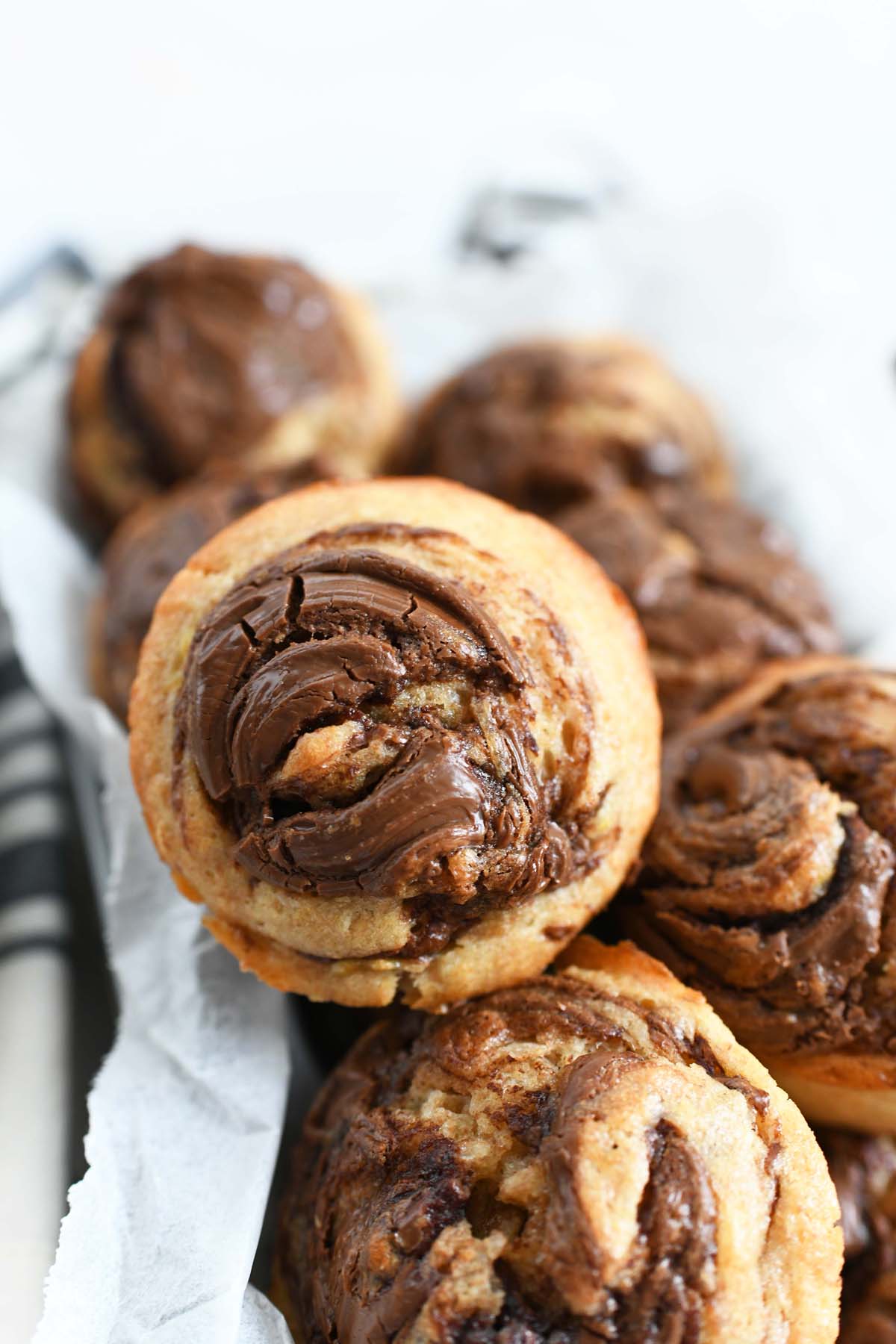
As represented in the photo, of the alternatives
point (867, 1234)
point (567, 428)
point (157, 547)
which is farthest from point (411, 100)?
point (867, 1234)

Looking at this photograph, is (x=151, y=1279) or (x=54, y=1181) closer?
(x=151, y=1279)

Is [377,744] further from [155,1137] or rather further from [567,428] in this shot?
[567,428]

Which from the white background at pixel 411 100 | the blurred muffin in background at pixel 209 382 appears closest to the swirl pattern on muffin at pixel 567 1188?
the blurred muffin in background at pixel 209 382

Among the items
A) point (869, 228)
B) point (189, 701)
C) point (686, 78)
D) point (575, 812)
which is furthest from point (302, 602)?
point (686, 78)

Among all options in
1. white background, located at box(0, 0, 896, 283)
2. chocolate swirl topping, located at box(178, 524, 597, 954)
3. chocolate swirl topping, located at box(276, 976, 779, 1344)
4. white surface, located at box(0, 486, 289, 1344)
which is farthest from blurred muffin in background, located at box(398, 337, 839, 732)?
white background, located at box(0, 0, 896, 283)

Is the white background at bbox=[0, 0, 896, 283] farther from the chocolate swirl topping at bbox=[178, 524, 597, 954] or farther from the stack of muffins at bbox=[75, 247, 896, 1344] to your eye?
the chocolate swirl topping at bbox=[178, 524, 597, 954]

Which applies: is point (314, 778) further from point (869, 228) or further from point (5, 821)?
point (869, 228)

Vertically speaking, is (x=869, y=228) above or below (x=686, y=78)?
below
